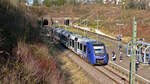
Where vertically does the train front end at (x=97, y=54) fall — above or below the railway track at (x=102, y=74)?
above

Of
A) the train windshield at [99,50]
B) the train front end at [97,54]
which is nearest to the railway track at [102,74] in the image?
the train front end at [97,54]

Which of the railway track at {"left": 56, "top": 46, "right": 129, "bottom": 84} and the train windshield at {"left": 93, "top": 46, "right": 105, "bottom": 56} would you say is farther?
the train windshield at {"left": 93, "top": 46, "right": 105, "bottom": 56}

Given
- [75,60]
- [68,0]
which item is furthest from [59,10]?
[75,60]

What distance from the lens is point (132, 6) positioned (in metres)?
84.1

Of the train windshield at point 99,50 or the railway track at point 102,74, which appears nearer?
the railway track at point 102,74

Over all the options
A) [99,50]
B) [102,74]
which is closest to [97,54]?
[99,50]

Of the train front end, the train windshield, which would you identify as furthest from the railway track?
the train windshield

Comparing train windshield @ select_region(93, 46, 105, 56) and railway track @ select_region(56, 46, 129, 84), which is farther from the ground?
train windshield @ select_region(93, 46, 105, 56)

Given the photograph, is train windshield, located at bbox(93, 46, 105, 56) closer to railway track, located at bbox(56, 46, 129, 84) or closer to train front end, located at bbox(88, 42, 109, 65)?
train front end, located at bbox(88, 42, 109, 65)

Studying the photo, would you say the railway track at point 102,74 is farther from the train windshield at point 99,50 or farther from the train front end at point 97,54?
the train windshield at point 99,50

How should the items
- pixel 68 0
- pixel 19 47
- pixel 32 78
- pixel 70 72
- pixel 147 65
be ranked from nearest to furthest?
pixel 32 78 < pixel 19 47 < pixel 70 72 < pixel 147 65 < pixel 68 0

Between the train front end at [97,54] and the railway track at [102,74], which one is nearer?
the railway track at [102,74]

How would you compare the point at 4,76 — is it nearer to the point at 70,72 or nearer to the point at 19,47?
the point at 19,47

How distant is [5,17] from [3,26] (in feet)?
3.04
